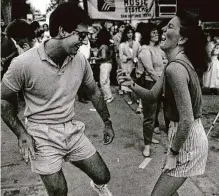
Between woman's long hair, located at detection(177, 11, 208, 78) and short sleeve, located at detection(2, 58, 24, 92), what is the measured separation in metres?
1.29

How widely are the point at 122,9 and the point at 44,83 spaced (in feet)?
23.5

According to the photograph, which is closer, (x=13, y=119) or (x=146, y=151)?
(x=13, y=119)

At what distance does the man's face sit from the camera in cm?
283

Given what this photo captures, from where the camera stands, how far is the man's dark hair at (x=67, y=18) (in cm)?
285

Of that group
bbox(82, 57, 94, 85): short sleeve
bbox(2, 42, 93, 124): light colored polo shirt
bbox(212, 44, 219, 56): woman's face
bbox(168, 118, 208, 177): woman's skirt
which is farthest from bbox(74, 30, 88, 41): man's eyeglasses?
bbox(212, 44, 219, 56): woman's face

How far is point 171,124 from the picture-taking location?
8.83ft

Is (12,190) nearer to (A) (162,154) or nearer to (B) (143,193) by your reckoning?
(B) (143,193)

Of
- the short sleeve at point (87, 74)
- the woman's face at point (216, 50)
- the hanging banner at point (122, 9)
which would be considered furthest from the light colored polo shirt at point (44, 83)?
the woman's face at point (216, 50)

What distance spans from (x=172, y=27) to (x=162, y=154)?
10.2ft

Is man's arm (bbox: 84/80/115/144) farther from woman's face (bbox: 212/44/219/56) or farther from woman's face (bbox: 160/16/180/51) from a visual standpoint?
woman's face (bbox: 212/44/219/56)

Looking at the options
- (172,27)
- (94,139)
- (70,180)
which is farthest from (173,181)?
(94,139)

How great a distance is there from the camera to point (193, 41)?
2.50 m

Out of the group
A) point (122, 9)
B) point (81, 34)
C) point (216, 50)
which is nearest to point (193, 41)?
point (81, 34)

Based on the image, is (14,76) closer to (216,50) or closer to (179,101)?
(179,101)
